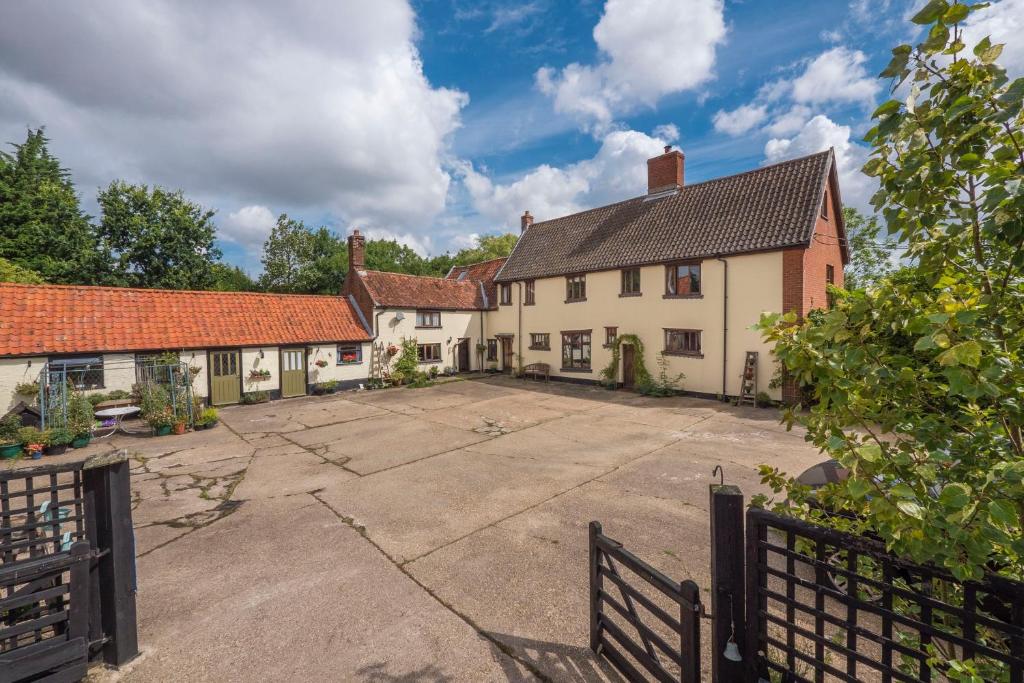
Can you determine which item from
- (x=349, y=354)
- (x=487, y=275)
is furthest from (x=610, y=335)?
(x=349, y=354)

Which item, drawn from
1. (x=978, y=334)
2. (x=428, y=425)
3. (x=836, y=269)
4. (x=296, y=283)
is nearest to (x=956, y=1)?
(x=978, y=334)

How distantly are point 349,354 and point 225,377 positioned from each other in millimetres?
5757

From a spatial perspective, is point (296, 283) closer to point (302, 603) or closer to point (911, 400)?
point (302, 603)

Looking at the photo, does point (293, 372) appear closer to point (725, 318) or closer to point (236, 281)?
point (725, 318)

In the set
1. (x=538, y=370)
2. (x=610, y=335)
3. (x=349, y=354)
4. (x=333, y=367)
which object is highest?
(x=610, y=335)

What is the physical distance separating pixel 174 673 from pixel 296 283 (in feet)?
146

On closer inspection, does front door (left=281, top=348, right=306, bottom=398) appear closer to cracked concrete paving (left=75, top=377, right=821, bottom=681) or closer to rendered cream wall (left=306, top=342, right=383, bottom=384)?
rendered cream wall (left=306, top=342, right=383, bottom=384)

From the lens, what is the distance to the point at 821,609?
259cm

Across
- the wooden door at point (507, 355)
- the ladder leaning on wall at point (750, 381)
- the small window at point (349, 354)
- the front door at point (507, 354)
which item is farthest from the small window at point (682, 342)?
the small window at point (349, 354)

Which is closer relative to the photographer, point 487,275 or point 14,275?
point 14,275

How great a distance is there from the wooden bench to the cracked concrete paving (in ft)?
32.9

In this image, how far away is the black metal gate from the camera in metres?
3.11

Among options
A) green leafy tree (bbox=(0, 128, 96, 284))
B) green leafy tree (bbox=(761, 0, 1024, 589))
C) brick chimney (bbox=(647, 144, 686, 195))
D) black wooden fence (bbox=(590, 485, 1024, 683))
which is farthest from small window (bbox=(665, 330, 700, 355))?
green leafy tree (bbox=(0, 128, 96, 284))

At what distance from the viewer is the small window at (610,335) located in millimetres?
21812
